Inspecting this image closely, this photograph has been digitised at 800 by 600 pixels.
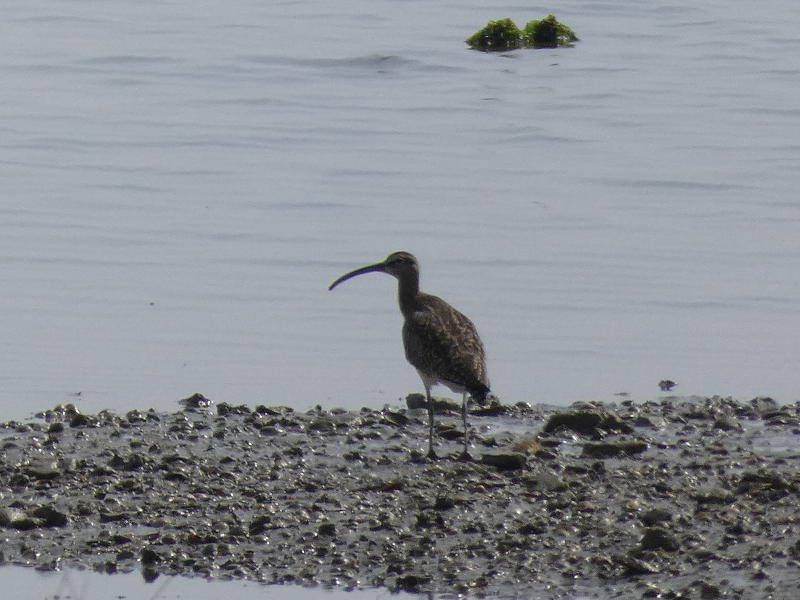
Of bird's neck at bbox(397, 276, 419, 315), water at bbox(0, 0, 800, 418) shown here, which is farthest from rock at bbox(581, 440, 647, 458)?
water at bbox(0, 0, 800, 418)

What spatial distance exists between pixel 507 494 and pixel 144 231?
30.2 ft

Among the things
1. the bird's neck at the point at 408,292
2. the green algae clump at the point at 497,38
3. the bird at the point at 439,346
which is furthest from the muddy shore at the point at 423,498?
the green algae clump at the point at 497,38

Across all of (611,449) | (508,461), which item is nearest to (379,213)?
(611,449)

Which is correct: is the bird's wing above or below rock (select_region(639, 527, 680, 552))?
above

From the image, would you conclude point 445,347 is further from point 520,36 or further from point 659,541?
point 520,36

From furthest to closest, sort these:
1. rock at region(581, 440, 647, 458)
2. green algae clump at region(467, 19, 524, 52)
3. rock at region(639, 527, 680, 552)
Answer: green algae clump at region(467, 19, 524, 52)
rock at region(581, 440, 647, 458)
rock at region(639, 527, 680, 552)

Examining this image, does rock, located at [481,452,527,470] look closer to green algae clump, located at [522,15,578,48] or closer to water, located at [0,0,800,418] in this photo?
water, located at [0,0,800,418]

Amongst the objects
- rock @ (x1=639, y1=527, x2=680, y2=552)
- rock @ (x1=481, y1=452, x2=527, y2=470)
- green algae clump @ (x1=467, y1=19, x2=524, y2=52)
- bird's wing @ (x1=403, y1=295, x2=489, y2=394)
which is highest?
green algae clump @ (x1=467, y1=19, x2=524, y2=52)

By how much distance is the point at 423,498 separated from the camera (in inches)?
400

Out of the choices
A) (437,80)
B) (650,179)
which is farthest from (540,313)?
(437,80)

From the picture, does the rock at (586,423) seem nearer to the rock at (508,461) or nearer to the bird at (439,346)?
the bird at (439,346)

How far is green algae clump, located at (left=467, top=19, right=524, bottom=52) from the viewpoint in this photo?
112 feet

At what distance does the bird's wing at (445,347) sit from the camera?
440 inches

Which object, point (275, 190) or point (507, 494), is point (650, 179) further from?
point (507, 494)
